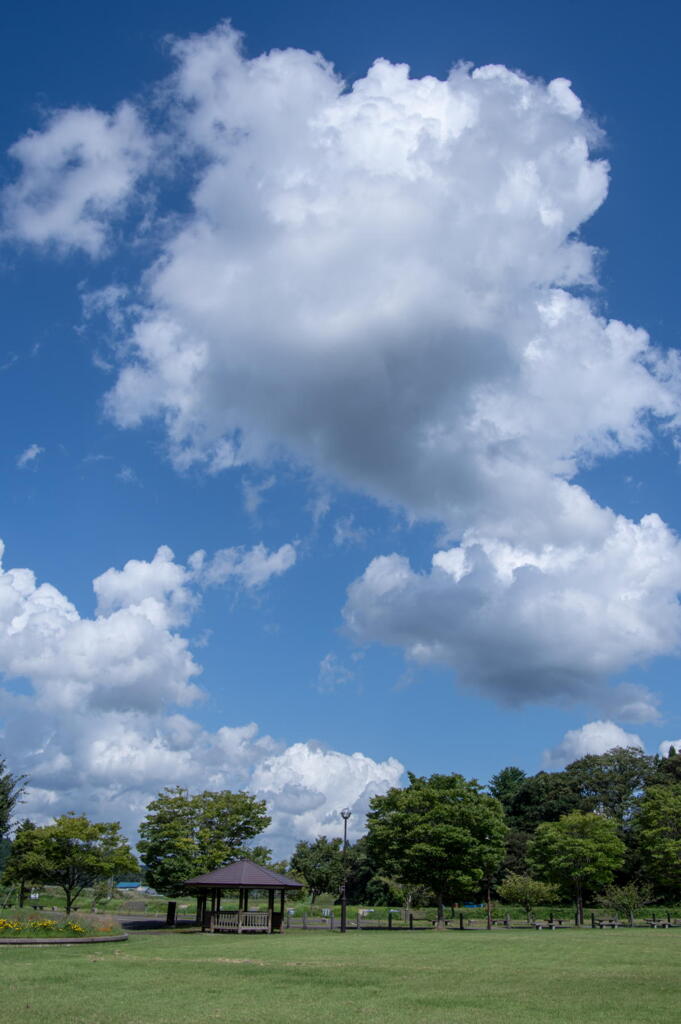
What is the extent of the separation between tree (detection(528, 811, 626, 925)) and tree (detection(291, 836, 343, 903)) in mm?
30291

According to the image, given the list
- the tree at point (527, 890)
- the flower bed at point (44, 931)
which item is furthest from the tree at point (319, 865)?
the flower bed at point (44, 931)

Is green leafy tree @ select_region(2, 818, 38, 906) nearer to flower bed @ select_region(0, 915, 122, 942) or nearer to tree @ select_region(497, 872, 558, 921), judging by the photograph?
flower bed @ select_region(0, 915, 122, 942)

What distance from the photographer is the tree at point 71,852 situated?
4469 centimetres

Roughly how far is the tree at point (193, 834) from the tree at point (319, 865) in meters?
30.3

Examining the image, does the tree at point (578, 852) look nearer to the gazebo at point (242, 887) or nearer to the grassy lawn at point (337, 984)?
the gazebo at point (242, 887)

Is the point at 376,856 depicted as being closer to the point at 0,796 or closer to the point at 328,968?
the point at 0,796

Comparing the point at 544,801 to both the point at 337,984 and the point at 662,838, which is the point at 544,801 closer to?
the point at 662,838

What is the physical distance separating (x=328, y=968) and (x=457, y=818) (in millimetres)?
29526

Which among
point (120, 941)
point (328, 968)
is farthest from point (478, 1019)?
point (120, 941)

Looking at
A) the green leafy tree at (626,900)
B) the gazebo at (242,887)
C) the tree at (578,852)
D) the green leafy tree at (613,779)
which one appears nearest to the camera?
the gazebo at (242,887)

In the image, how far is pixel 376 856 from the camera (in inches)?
1953

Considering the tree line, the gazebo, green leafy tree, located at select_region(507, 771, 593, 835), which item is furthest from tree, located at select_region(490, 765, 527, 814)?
the gazebo

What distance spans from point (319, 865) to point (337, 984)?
223 ft

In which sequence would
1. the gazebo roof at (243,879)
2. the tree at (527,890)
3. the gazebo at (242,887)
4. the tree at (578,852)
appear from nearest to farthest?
the gazebo roof at (243,879) → the gazebo at (242,887) → the tree at (578,852) → the tree at (527,890)
